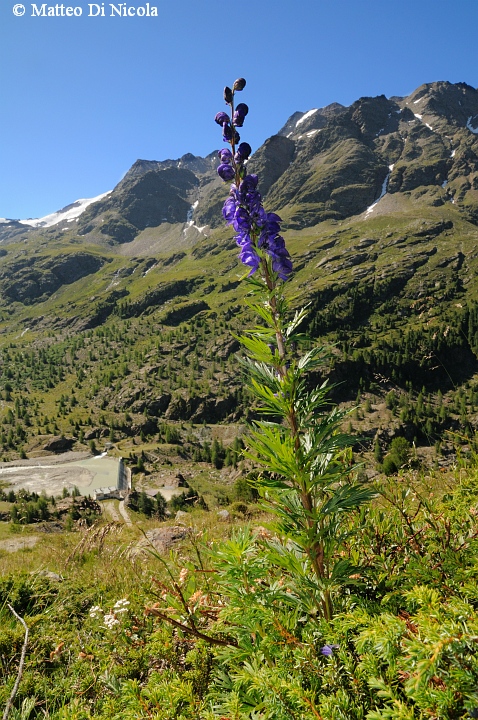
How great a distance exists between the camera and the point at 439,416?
140750 mm

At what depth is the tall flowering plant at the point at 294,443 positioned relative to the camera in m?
2.79

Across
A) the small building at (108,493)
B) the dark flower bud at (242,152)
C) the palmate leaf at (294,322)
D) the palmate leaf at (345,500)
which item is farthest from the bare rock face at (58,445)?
the palmate leaf at (345,500)

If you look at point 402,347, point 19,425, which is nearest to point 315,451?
point 19,425

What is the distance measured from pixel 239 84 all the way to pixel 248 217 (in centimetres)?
192

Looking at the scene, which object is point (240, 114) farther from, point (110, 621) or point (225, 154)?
point (110, 621)

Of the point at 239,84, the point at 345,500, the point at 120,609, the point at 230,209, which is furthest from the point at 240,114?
the point at 120,609

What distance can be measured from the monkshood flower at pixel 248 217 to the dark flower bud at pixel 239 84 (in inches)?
17.8

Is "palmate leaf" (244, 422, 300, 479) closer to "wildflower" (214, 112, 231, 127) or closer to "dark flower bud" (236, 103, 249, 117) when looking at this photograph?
"wildflower" (214, 112, 231, 127)

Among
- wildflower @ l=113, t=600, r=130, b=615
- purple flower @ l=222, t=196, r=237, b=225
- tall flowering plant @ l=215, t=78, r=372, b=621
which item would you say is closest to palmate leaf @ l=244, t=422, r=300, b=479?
tall flowering plant @ l=215, t=78, r=372, b=621

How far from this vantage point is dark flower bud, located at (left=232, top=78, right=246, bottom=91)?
4.36 meters

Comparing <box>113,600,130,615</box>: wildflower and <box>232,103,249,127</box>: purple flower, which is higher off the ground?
<box>232,103,249,127</box>: purple flower

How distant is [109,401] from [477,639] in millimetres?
193924

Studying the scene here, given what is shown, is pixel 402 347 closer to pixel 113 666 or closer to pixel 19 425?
pixel 19 425

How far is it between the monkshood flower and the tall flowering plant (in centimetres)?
1
